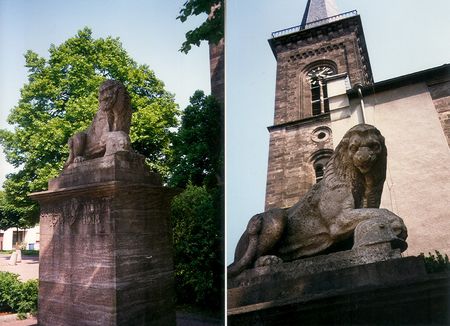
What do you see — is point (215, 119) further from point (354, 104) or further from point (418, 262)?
point (418, 262)

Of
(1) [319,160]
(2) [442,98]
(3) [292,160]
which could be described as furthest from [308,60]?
(2) [442,98]

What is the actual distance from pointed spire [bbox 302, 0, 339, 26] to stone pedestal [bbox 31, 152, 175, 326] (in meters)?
14.7

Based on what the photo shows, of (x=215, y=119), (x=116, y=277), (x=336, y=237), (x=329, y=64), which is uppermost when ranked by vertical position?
(x=329, y=64)

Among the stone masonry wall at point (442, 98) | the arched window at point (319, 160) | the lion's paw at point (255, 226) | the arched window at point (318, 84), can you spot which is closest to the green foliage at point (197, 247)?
the lion's paw at point (255, 226)

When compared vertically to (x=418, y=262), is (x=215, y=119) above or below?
above

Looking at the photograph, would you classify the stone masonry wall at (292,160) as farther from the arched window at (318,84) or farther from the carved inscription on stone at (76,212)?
the carved inscription on stone at (76,212)

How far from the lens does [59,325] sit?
11.0 ft

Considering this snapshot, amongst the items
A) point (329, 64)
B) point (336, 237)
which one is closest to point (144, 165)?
point (336, 237)

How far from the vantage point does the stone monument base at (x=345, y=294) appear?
1.95m

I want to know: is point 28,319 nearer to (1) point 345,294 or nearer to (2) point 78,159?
(2) point 78,159

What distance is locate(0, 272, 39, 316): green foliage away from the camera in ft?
16.4

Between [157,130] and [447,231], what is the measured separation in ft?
20.8

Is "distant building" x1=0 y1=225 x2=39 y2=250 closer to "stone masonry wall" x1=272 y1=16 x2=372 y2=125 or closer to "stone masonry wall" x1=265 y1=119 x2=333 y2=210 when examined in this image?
"stone masonry wall" x1=265 y1=119 x2=333 y2=210

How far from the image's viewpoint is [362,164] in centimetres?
252
